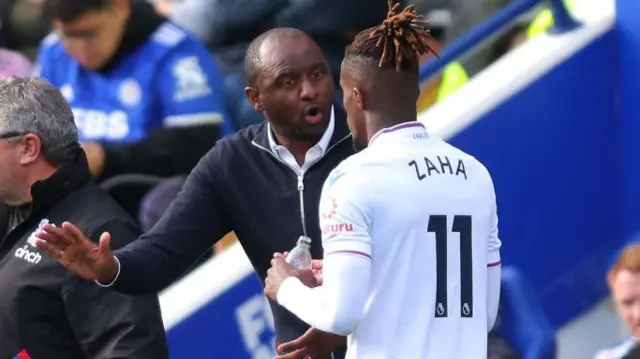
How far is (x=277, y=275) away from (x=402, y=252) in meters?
0.31

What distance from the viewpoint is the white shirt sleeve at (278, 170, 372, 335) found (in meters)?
3.23

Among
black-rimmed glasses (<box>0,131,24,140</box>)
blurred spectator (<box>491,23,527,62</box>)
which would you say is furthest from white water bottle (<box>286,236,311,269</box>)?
blurred spectator (<box>491,23,527,62</box>)

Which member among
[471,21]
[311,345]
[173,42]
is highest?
[471,21]

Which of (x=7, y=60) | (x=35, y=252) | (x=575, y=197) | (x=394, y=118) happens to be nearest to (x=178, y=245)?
(x=35, y=252)

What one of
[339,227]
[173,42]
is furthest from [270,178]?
[173,42]

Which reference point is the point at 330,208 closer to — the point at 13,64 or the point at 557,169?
the point at 557,169

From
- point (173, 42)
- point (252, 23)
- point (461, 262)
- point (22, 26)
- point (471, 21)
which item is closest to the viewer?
point (461, 262)

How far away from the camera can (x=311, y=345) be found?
360 cm

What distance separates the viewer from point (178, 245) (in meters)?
3.89

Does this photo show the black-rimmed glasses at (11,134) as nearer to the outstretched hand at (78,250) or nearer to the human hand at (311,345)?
the outstretched hand at (78,250)

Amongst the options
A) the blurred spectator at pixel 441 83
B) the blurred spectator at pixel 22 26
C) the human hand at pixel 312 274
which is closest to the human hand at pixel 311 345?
the human hand at pixel 312 274

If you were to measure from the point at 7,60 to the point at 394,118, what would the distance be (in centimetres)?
404

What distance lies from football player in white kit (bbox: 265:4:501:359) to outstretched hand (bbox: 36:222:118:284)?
42cm

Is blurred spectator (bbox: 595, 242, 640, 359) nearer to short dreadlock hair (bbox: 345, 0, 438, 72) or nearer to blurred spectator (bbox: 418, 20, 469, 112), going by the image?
short dreadlock hair (bbox: 345, 0, 438, 72)
